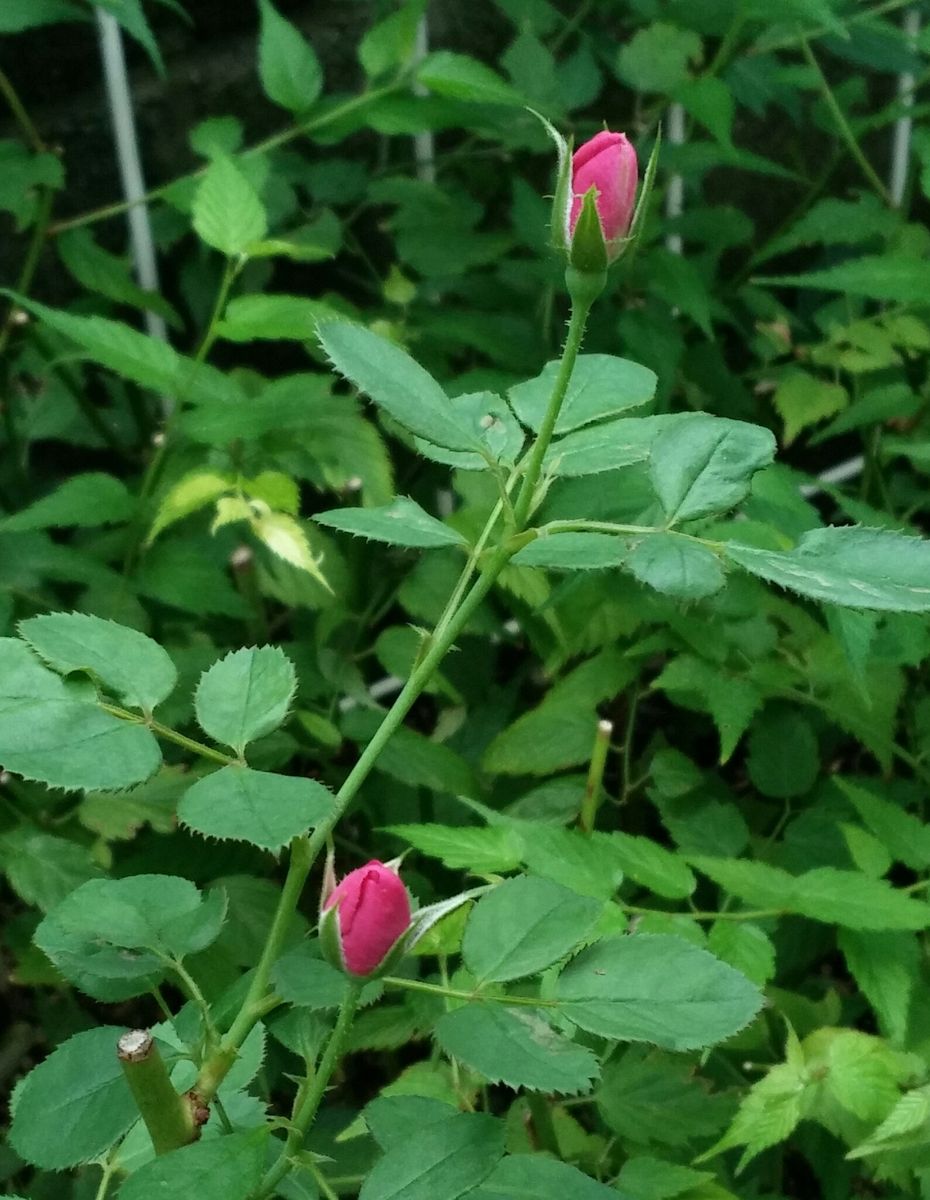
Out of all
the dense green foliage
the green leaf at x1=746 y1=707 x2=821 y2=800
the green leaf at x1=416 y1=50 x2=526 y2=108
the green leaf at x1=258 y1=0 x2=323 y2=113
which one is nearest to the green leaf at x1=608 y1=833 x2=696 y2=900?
the dense green foliage

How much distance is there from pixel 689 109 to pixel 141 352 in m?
0.52

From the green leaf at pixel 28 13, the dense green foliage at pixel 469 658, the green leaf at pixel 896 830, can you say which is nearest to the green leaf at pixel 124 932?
the dense green foliage at pixel 469 658

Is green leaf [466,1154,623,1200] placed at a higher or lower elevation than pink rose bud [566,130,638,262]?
lower

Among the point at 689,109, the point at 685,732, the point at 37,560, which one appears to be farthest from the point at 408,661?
the point at 689,109

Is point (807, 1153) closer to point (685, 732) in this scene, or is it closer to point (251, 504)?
point (685, 732)

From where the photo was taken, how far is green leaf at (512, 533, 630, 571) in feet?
1.38

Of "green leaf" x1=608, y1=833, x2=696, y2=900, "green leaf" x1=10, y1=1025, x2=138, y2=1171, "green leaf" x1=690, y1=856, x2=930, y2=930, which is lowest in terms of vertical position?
"green leaf" x1=690, y1=856, x2=930, y2=930

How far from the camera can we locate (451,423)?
42 centimetres

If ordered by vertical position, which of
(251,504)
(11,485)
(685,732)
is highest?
(251,504)

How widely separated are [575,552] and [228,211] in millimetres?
538

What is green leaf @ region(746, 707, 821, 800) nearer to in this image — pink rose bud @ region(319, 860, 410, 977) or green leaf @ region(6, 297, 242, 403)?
green leaf @ region(6, 297, 242, 403)

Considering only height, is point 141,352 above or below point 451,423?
below

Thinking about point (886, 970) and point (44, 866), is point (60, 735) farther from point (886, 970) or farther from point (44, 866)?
point (886, 970)

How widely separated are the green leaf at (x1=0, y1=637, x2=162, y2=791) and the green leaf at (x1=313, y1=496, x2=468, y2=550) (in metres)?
0.11
